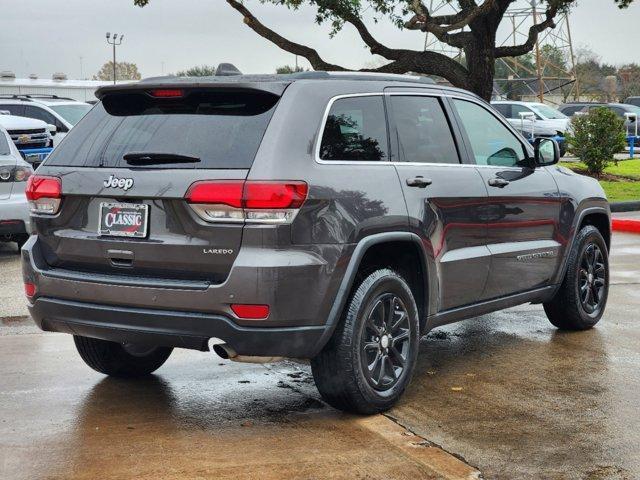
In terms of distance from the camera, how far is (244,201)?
5.12 m

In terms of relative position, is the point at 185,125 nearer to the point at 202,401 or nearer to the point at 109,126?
the point at 109,126

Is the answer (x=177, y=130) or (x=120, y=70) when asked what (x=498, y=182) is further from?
(x=120, y=70)

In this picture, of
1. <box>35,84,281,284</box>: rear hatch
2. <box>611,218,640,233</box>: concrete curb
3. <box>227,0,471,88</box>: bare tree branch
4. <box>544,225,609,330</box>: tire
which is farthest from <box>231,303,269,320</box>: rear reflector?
<box>227,0,471,88</box>: bare tree branch

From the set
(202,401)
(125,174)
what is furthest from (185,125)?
(202,401)

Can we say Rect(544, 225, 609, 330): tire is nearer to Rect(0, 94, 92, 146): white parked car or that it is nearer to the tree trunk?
the tree trunk

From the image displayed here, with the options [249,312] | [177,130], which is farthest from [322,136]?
[249,312]

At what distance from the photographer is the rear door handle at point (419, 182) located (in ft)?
19.7

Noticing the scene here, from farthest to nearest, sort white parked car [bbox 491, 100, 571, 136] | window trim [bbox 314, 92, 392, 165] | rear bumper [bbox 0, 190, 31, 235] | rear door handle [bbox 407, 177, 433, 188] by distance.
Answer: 1. white parked car [bbox 491, 100, 571, 136]
2. rear bumper [bbox 0, 190, 31, 235]
3. rear door handle [bbox 407, 177, 433, 188]
4. window trim [bbox 314, 92, 392, 165]

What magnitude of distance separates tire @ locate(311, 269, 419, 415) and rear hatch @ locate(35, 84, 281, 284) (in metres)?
0.78

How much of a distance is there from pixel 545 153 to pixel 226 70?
2.52 m

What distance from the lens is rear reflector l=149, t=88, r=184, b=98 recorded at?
558cm

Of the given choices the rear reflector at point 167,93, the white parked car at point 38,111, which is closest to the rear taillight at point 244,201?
the rear reflector at point 167,93

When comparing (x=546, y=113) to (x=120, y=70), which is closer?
(x=546, y=113)

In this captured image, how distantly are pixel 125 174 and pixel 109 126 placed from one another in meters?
0.50
